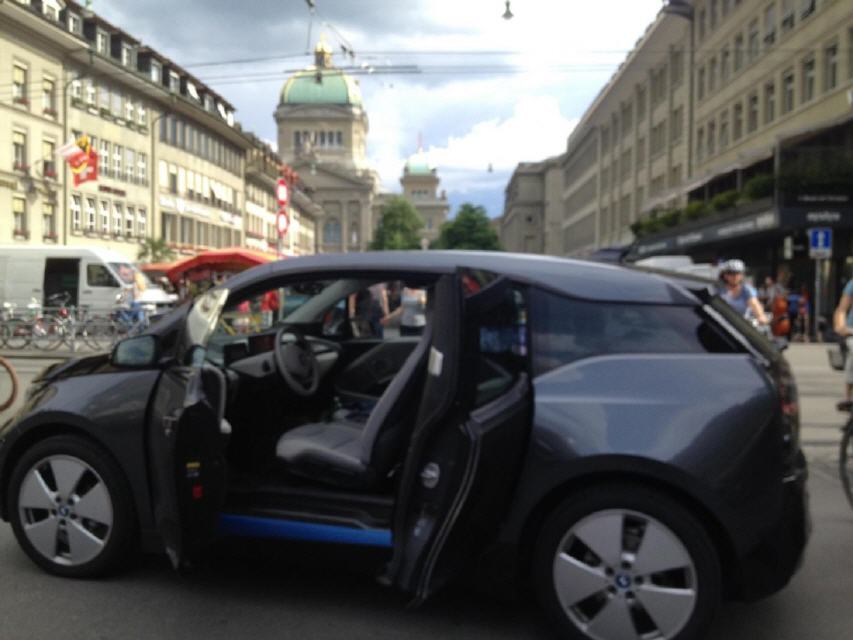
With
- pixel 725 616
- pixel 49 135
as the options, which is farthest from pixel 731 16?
pixel 725 616

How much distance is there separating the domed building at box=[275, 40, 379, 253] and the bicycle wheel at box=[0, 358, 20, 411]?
450ft

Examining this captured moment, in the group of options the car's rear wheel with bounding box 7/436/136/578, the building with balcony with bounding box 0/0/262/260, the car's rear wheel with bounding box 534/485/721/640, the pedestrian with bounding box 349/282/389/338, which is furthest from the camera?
the building with balcony with bounding box 0/0/262/260

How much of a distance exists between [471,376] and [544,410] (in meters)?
0.32

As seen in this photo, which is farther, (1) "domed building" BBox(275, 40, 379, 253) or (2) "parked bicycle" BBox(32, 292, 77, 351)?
(1) "domed building" BBox(275, 40, 379, 253)

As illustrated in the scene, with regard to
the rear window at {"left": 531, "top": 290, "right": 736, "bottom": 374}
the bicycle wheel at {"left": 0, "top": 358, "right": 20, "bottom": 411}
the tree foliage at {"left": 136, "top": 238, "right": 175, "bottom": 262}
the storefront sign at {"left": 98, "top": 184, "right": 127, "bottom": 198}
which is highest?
the storefront sign at {"left": 98, "top": 184, "right": 127, "bottom": 198}

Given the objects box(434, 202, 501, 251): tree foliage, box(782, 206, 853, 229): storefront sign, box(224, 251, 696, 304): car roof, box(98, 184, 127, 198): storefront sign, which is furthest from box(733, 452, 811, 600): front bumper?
box(434, 202, 501, 251): tree foliage

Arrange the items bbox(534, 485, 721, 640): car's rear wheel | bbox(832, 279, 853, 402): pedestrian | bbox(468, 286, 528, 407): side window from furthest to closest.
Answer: bbox(832, 279, 853, 402): pedestrian < bbox(468, 286, 528, 407): side window < bbox(534, 485, 721, 640): car's rear wheel

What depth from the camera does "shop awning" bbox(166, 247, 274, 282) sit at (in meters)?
27.3

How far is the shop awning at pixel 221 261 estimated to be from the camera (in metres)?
27.3

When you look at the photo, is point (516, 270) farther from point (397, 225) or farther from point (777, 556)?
point (397, 225)

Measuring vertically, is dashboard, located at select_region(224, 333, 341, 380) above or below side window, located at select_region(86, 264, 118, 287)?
below

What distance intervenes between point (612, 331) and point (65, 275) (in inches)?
1041

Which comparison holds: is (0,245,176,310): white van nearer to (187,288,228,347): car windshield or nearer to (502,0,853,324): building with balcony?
(502,0,853,324): building with balcony

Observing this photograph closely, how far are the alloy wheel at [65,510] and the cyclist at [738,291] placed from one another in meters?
7.47
